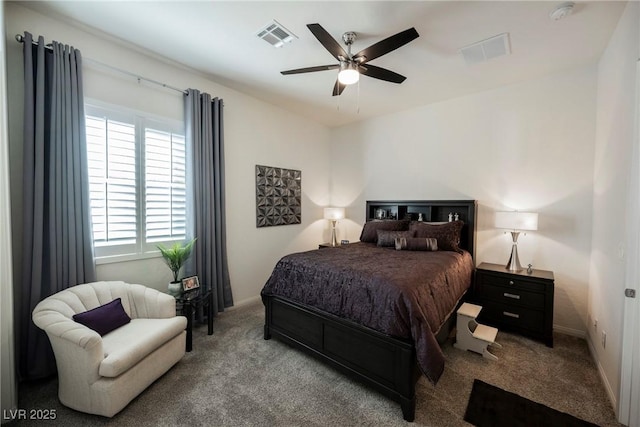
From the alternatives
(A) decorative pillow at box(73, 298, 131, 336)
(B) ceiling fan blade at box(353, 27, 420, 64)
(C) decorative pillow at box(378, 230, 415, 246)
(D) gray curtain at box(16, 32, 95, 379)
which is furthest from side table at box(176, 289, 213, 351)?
(B) ceiling fan blade at box(353, 27, 420, 64)

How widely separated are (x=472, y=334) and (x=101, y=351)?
314 centimetres

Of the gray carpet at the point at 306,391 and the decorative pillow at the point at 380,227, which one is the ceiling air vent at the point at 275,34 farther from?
the gray carpet at the point at 306,391

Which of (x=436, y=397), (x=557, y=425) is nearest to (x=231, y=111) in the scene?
(x=436, y=397)

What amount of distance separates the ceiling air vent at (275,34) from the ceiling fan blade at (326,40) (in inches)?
21.9

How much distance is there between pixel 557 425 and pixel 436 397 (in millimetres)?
751

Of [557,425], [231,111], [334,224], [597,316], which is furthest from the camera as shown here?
[334,224]

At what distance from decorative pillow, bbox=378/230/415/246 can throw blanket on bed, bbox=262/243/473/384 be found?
0.45m

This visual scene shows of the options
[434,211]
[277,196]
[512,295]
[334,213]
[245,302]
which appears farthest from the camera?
[334,213]

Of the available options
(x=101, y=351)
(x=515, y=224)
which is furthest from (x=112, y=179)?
(x=515, y=224)

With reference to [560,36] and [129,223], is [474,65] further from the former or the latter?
[129,223]

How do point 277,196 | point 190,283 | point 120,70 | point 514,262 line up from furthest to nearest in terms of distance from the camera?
point 277,196 → point 514,262 → point 190,283 → point 120,70

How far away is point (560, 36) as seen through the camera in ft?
7.90

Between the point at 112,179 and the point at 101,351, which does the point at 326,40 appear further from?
the point at 101,351

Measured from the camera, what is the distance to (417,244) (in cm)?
337
